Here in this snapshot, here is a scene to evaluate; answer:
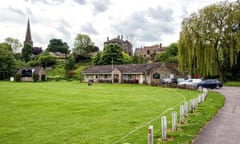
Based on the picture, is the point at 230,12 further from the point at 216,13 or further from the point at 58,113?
the point at 58,113

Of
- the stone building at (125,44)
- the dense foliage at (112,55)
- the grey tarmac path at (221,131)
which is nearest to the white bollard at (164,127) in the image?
the grey tarmac path at (221,131)

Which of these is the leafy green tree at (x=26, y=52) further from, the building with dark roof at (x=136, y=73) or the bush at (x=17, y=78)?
the building with dark roof at (x=136, y=73)

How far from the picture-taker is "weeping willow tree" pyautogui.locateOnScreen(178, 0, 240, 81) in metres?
46.6

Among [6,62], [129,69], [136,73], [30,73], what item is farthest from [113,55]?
[6,62]

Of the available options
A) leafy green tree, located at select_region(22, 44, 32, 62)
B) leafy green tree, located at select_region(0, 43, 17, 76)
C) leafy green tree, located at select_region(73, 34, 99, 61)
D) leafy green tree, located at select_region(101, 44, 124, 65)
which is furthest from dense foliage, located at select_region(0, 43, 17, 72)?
leafy green tree, located at select_region(101, 44, 124, 65)

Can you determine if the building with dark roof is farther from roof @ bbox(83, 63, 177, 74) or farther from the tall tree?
the tall tree

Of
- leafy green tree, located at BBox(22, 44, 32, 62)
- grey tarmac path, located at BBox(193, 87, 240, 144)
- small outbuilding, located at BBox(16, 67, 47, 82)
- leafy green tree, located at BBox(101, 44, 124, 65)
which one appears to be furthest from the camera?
leafy green tree, located at BBox(22, 44, 32, 62)

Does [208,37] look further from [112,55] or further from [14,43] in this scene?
[14,43]

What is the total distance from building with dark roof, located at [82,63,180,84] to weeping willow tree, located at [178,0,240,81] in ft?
32.8

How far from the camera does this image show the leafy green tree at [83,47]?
109 m

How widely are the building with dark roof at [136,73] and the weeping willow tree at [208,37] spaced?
9.99 meters

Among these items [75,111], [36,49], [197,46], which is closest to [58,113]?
[75,111]

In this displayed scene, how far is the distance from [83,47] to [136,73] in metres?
57.2

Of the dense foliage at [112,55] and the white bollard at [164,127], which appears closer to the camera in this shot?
the white bollard at [164,127]
